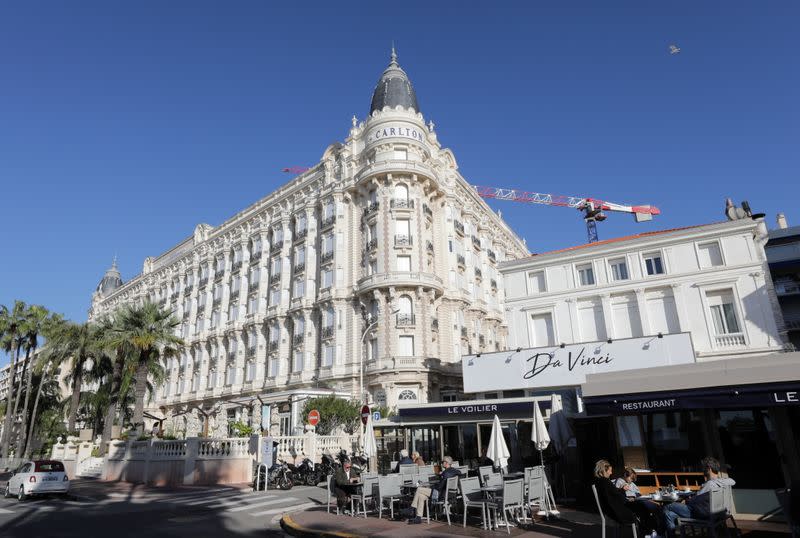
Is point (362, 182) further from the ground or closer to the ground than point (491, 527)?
further from the ground

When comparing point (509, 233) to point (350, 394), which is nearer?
point (350, 394)

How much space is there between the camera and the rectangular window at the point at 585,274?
89.2 ft

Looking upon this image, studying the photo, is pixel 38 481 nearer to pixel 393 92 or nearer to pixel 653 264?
pixel 653 264

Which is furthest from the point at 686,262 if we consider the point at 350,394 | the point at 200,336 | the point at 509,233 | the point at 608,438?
the point at 200,336

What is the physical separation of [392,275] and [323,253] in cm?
899

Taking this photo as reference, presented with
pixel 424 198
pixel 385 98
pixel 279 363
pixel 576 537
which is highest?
pixel 385 98

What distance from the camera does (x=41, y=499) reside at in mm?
18438

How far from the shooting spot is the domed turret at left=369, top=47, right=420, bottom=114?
4453 centimetres

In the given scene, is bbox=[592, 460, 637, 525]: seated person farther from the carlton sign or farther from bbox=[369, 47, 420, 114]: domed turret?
bbox=[369, 47, 420, 114]: domed turret

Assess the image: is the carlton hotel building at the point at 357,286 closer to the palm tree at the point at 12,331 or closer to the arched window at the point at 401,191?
the arched window at the point at 401,191

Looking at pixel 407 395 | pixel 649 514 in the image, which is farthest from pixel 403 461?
pixel 407 395

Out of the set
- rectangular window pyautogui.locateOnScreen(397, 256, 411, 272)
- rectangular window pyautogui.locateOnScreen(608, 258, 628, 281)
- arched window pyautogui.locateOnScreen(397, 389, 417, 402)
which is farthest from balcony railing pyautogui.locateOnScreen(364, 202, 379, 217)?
rectangular window pyautogui.locateOnScreen(608, 258, 628, 281)

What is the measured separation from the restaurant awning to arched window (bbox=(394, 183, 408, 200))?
30.6 m

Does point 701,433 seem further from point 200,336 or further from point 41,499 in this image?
point 200,336
